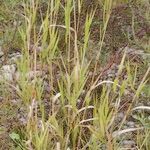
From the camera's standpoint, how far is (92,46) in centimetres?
266

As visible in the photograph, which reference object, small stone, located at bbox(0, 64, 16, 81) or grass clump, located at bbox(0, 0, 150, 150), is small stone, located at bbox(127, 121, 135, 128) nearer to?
grass clump, located at bbox(0, 0, 150, 150)

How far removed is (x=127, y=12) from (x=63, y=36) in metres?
0.50

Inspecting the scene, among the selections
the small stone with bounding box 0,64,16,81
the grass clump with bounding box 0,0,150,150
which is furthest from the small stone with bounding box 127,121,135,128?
the small stone with bounding box 0,64,16,81

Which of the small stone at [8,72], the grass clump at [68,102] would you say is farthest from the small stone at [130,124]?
the small stone at [8,72]

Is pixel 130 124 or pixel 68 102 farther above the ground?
pixel 68 102

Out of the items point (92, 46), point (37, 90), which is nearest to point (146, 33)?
point (92, 46)

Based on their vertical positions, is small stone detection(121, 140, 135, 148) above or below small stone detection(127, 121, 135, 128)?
below

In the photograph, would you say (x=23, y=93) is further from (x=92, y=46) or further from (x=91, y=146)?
(x=92, y=46)

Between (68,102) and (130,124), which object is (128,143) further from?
(68,102)

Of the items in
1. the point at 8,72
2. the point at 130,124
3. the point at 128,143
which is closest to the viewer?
the point at 128,143

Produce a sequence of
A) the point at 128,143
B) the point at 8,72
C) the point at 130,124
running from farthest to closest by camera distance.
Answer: the point at 8,72 < the point at 130,124 < the point at 128,143

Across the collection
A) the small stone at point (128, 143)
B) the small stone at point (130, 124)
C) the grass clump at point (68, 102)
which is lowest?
the small stone at point (128, 143)

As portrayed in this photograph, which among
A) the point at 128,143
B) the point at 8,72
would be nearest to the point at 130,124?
the point at 128,143

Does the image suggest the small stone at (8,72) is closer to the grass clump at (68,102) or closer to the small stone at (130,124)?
the grass clump at (68,102)
